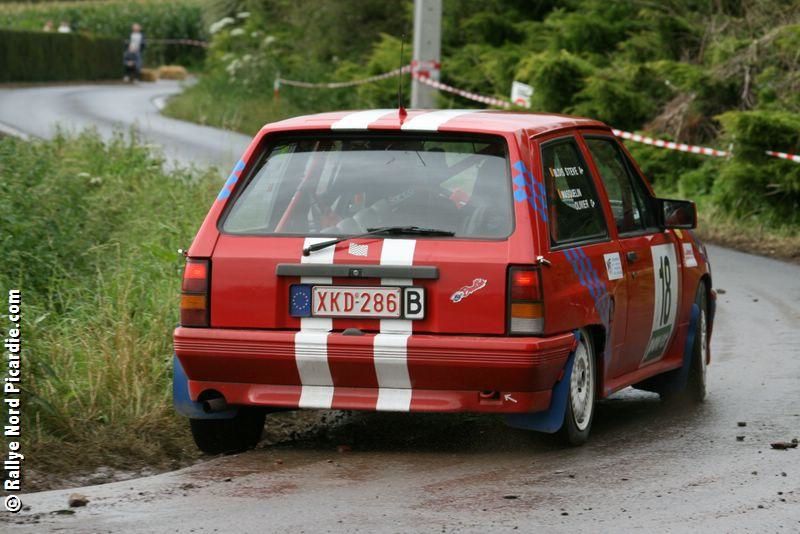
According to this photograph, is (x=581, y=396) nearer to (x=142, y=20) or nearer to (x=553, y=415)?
(x=553, y=415)

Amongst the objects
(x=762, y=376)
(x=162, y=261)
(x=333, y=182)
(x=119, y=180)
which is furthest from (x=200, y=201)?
(x=333, y=182)

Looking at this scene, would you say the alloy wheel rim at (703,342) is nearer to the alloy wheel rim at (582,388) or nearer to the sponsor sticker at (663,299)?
the sponsor sticker at (663,299)

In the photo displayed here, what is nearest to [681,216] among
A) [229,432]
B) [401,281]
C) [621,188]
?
[621,188]

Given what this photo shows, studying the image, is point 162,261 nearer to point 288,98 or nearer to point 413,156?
point 413,156

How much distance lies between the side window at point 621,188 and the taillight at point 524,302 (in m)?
1.37

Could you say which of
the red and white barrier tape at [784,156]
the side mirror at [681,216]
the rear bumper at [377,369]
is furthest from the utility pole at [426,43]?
the rear bumper at [377,369]

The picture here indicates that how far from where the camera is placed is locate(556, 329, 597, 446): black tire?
23.2ft

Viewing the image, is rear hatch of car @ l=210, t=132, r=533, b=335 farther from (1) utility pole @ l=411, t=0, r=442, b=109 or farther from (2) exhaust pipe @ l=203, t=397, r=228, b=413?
(1) utility pole @ l=411, t=0, r=442, b=109

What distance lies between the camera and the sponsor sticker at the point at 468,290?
21.9 feet

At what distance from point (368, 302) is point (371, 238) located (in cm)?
29

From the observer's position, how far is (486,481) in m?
6.48

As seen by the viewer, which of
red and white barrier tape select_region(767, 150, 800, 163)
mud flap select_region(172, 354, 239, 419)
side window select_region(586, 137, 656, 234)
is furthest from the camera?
red and white barrier tape select_region(767, 150, 800, 163)

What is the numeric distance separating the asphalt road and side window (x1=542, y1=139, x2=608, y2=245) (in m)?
0.99

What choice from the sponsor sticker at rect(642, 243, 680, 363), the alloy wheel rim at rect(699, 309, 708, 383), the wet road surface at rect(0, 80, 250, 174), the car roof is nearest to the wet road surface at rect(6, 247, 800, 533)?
the alloy wheel rim at rect(699, 309, 708, 383)
